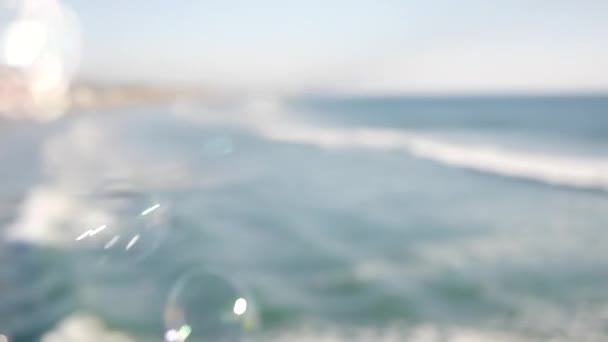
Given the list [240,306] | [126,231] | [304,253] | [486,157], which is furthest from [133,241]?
[486,157]

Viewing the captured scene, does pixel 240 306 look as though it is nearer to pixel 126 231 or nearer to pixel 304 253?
pixel 126 231

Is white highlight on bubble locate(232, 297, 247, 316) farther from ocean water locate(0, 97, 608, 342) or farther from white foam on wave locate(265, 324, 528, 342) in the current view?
white foam on wave locate(265, 324, 528, 342)

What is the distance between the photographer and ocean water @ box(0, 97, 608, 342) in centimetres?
639

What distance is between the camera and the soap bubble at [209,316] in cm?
545

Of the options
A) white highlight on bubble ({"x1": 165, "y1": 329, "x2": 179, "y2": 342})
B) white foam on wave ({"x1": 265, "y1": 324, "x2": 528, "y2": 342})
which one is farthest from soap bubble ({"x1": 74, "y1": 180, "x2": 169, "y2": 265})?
white foam on wave ({"x1": 265, "y1": 324, "x2": 528, "y2": 342})

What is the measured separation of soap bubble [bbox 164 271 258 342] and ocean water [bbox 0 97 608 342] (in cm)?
2

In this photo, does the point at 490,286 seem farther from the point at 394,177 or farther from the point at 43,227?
the point at 394,177

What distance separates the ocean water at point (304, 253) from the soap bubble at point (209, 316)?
0.07 ft

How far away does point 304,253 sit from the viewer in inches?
352

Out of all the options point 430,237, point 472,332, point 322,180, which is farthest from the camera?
point 322,180

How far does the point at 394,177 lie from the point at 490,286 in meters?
8.43

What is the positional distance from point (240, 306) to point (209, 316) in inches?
13.8

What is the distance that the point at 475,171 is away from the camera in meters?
17.2

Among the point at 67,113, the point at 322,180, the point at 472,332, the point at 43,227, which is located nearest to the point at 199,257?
the point at 43,227
